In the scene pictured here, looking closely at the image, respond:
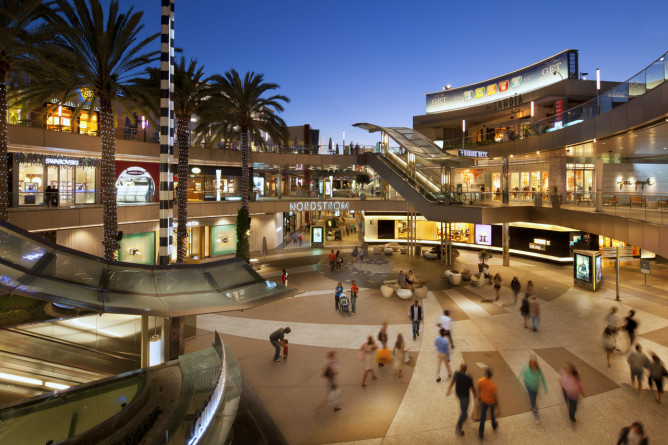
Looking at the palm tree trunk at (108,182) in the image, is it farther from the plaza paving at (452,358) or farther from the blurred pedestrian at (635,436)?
the blurred pedestrian at (635,436)

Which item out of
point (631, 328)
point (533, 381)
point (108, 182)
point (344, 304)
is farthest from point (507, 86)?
point (108, 182)

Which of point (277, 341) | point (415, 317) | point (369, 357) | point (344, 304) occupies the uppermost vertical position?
point (415, 317)

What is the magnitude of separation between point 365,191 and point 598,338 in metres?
25.4

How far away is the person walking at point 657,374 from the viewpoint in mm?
9094

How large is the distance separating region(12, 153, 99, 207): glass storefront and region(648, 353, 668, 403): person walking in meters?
24.6

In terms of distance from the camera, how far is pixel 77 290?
7.09 metres

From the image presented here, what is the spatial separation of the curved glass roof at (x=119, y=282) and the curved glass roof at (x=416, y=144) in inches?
741

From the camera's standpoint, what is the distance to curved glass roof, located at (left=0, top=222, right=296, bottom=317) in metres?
6.58

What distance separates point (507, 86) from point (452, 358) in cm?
3947

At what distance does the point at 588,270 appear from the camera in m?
20.3

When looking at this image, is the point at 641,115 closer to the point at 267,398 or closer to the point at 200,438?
the point at 267,398

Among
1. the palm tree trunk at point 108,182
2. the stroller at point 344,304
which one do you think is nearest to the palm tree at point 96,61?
the palm tree trunk at point 108,182

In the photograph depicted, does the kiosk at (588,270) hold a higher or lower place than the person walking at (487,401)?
higher

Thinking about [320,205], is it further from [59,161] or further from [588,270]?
[588,270]
